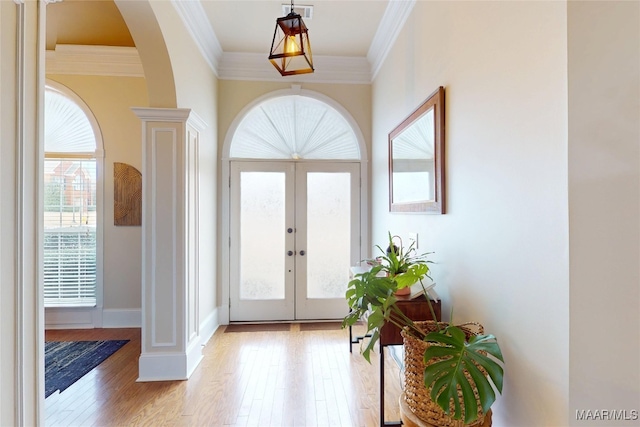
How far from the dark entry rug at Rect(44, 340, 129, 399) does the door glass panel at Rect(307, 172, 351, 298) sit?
7.18ft

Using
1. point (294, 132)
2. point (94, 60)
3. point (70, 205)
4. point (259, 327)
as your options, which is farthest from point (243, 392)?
point (94, 60)

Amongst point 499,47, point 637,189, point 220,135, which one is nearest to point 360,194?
point 220,135

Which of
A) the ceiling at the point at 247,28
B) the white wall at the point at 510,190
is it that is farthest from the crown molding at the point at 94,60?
the white wall at the point at 510,190

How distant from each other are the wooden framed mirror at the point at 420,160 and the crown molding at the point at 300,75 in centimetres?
142

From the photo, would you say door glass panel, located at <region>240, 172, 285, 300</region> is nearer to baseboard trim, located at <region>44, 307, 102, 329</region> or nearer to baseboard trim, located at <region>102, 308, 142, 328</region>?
baseboard trim, located at <region>102, 308, 142, 328</region>

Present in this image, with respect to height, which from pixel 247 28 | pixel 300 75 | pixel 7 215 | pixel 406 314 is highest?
pixel 247 28

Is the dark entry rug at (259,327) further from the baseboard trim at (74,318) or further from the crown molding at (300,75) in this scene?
the crown molding at (300,75)

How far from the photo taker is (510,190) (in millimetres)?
1280

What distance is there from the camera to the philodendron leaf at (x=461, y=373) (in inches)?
42.6

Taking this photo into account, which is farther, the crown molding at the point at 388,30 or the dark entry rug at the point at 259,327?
the dark entry rug at the point at 259,327

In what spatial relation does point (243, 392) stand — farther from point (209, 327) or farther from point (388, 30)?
point (388, 30)

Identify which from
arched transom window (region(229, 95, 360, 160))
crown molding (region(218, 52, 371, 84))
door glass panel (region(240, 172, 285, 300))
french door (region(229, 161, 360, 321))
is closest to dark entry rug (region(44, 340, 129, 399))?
french door (region(229, 161, 360, 321))

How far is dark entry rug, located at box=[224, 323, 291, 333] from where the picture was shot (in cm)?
364

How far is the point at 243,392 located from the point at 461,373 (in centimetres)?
181
